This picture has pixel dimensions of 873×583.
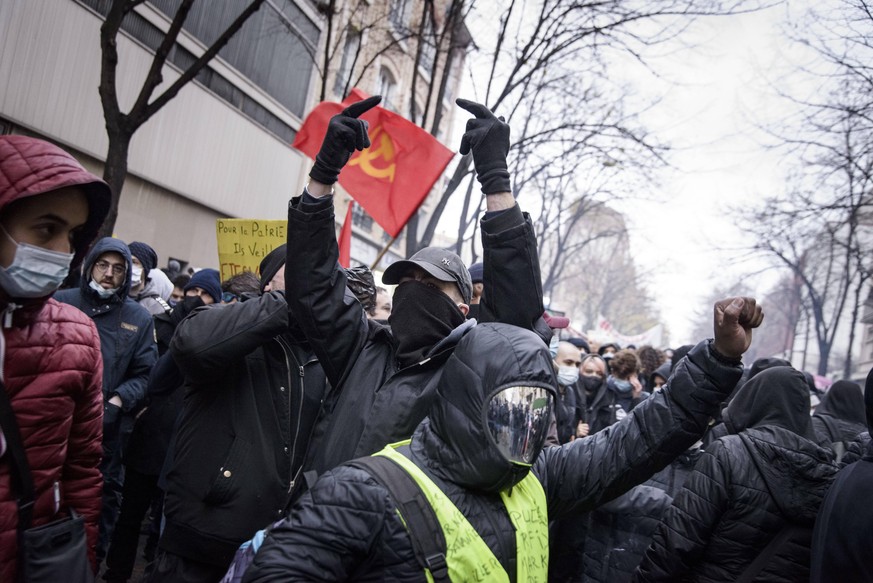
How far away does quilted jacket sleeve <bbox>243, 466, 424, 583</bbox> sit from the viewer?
153 centimetres

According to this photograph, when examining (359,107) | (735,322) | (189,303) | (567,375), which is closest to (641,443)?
(735,322)

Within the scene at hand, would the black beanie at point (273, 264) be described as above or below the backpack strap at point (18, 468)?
above

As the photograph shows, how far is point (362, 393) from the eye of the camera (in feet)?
8.00

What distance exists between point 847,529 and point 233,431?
229 cm

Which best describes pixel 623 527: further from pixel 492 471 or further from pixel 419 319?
pixel 492 471

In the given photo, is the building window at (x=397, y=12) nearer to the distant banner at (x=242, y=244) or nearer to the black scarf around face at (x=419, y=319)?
the distant banner at (x=242, y=244)

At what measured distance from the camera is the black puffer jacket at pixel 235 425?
2676 mm

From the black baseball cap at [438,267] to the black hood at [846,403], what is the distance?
4.11 m

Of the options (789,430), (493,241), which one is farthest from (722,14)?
(493,241)

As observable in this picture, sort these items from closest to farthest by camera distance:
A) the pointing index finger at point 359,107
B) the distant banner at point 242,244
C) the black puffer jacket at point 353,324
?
the black puffer jacket at point 353,324, the pointing index finger at point 359,107, the distant banner at point 242,244

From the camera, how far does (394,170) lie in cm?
745

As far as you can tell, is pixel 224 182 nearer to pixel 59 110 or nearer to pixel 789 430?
pixel 59 110

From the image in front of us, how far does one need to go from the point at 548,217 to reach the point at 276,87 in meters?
10.6

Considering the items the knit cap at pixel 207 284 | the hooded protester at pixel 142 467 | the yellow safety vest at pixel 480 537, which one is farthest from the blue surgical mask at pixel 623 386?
the yellow safety vest at pixel 480 537
